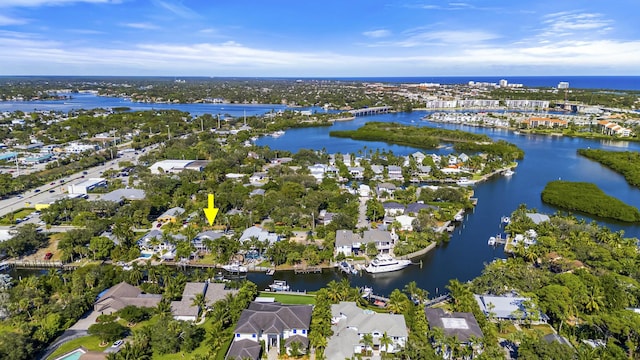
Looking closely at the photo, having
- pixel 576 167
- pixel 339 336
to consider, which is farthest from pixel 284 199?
pixel 576 167

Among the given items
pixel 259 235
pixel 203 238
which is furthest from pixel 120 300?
pixel 259 235

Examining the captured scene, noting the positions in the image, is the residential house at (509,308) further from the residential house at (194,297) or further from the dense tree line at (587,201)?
the dense tree line at (587,201)

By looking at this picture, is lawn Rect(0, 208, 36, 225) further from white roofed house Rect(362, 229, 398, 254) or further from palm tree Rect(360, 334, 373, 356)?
palm tree Rect(360, 334, 373, 356)

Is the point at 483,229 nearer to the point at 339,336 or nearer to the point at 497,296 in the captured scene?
the point at 497,296

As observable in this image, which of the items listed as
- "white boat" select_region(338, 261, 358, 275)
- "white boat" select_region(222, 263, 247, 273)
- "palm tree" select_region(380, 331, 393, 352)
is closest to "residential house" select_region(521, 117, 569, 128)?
"white boat" select_region(338, 261, 358, 275)

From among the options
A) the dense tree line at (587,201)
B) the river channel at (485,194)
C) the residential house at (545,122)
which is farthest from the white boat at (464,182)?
the residential house at (545,122)
